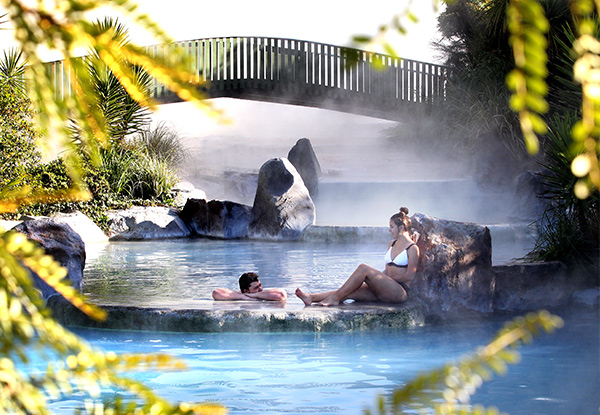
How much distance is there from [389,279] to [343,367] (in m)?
1.55

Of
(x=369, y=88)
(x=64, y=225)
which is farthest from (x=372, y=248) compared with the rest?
(x=369, y=88)

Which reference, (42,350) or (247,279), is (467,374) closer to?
(42,350)

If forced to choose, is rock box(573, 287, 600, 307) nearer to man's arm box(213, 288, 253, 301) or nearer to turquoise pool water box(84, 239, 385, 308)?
turquoise pool water box(84, 239, 385, 308)

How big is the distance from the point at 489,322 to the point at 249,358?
2839 mm

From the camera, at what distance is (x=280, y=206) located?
15.3 meters

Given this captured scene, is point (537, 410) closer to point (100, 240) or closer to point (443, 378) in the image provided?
point (443, 378)

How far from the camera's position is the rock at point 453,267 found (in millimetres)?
7395

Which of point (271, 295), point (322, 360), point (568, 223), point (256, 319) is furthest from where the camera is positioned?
point (568, 223)

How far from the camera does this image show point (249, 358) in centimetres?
605

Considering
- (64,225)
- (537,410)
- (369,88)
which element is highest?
(369,88)

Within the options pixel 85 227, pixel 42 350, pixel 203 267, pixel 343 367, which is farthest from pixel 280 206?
pixel 42 350

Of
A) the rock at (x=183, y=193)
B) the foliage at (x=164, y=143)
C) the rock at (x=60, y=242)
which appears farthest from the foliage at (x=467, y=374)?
the foliage at (x=164, y=143)

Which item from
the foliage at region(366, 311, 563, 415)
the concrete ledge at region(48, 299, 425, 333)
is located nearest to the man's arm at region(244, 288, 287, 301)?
the concrete ledge at region(48, 299, 425, 333)

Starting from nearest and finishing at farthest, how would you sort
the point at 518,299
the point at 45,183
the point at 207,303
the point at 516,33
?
the point at 516,33 < the point at 207,303 < the point at 518,299 < the point at 45,183
